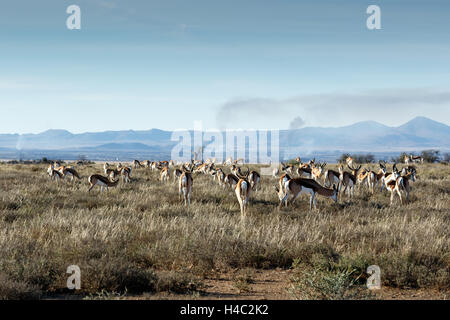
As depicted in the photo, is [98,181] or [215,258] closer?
[215,258]

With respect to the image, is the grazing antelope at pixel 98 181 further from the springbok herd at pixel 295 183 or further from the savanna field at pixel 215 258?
the savanna field at pixel 215 258

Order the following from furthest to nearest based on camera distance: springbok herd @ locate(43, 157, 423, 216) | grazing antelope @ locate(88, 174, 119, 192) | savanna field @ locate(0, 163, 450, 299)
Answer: grazing antelope @ locate(88, 174, 119, 192) → springbok herd @ locate(43, 157, 423, 216) → savanna field @ locate(0, 163, 450, 299)

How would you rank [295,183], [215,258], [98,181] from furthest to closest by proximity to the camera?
[98,181]
[295,183]
[215,258]

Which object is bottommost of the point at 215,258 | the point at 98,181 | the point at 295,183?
the point at 215,258

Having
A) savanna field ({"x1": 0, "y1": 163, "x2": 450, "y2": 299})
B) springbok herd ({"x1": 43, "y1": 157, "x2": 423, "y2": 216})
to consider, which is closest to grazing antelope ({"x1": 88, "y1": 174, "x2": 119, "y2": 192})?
springbok herd ({"x1": 43, "y1": 157, "x2": 423, "y2": 216})

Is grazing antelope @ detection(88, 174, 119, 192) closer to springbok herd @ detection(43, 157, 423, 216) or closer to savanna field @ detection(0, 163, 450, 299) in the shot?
springbok herd @ detection(43, 157, 423, 216)

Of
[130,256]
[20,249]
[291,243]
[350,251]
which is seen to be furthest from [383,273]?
[20,249]

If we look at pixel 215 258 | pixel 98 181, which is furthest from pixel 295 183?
pixel 98 181

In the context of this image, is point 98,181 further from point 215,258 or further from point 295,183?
point 215,258

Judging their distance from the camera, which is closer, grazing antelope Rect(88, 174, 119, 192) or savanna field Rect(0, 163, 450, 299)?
savanna field Rect(0, 163, 450, 299)
